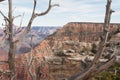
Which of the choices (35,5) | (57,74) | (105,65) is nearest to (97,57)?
(105,65)

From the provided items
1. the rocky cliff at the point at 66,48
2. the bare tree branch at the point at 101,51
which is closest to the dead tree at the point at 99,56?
the bare tree branch at the point at 101,51

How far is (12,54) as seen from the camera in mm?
4934

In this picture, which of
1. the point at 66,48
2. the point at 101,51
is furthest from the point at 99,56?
the point at 66,48

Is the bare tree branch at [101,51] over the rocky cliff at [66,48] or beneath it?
over

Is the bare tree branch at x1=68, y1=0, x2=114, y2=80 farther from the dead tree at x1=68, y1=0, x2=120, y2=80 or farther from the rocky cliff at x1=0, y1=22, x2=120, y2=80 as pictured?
the rocky cliff at x1=0, y1=22, x2=120, y2=80

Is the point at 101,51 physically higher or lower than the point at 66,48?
higher

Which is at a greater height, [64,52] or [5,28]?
[5,28]

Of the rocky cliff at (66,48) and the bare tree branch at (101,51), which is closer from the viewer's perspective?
the bare tree branch at (101,51)

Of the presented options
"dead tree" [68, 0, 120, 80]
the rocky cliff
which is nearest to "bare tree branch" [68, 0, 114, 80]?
"dead tree" [68, 0, 120, 80]

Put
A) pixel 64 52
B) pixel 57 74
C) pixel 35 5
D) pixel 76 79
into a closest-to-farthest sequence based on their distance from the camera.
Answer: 1. pixel 76 79
2. pixel 35 5
3. pixel 57 74
4. pixel 64 52

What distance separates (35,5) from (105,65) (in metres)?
1.77

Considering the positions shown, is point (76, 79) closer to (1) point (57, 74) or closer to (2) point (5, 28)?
(2) point (5, 28)

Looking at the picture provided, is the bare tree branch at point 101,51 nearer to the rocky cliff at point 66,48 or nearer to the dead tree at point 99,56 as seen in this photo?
the dead tree at point 99,56

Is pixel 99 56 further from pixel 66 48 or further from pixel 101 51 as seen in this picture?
pixel 66 48
